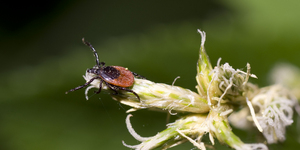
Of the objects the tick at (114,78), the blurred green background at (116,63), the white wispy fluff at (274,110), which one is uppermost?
the blurred green background at (116,63)

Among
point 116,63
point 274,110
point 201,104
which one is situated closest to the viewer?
point 201,104

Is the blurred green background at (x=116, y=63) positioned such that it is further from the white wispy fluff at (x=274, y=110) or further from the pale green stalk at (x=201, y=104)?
the pale green stalk at (x=201, y=104)

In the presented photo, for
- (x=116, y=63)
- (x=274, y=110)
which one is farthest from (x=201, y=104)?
(x=116, y=63)

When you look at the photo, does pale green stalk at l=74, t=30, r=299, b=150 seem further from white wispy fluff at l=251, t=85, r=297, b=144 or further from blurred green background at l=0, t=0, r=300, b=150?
blurred green background at l=0, t=0, r=300, b=150

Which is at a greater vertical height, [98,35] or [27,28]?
[27,28]

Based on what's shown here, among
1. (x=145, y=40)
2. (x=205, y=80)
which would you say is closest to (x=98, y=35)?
(x=145, y=40)

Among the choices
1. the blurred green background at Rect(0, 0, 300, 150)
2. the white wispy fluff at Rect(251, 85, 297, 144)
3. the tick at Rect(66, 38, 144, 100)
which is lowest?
the white wispy fluff at Rect(251, 85, 297, 144)

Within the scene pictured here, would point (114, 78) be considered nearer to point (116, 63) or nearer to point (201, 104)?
point (201, 104)

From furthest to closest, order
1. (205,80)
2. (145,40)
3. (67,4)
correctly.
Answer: (67,4), (145,40), (205,80)

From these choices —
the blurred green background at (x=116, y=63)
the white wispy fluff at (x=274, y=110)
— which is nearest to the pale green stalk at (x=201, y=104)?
the white wispy fluff at (x=274, y=110)

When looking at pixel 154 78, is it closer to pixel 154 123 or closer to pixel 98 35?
pixel 154 123

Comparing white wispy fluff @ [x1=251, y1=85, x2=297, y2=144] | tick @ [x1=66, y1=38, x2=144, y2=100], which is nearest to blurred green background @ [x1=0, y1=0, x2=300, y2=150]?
white wispy fluff @ [x1=251, y1=85, x2=297, y2=144]
